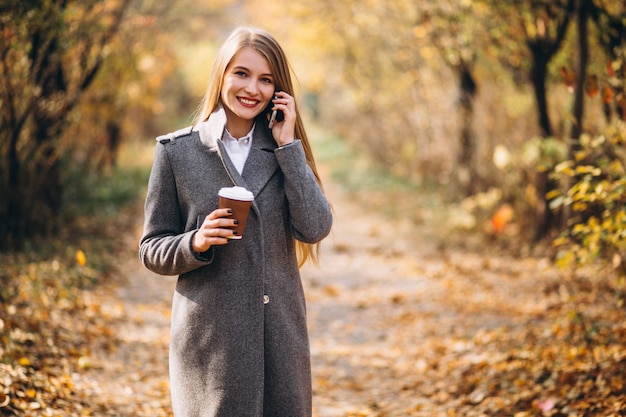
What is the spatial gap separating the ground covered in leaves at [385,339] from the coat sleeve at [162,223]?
0.88 meters

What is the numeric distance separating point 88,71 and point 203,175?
793 cm

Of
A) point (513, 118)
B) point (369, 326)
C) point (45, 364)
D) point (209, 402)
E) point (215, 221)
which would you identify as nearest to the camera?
point (215, 221)

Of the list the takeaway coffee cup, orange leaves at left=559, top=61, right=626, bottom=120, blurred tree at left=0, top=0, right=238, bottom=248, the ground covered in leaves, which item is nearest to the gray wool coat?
the takeaway coffee cup

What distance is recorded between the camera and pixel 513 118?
12586mm

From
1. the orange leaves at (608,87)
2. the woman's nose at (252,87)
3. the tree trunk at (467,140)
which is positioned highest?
the tree trunk at (467,140)

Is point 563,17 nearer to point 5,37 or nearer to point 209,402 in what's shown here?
point 5,37

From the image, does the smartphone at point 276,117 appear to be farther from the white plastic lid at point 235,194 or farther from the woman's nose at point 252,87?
the white plastic lid at point 235,194

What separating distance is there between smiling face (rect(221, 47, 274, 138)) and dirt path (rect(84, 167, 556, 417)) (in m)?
1.10

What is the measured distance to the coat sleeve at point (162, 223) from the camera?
242 cm

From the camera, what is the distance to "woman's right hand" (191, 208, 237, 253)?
7.32 ft

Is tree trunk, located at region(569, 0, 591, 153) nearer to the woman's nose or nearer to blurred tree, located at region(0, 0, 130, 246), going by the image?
the woman's nose

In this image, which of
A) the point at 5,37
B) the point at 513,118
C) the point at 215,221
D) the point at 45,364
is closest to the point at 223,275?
the point at 215,221


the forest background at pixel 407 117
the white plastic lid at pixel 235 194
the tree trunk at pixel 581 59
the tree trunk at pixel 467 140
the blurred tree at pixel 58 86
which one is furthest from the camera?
the tree trunk at pixel 467 140

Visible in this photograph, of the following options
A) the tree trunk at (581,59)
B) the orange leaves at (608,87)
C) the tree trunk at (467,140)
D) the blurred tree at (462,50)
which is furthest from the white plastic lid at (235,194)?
the tree trunk at (467,140)
